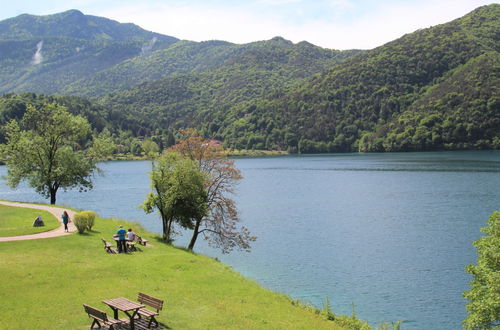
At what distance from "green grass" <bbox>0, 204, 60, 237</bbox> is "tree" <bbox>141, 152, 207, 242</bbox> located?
9114mm

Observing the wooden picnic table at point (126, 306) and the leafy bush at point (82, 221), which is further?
the leafy bush at point (82, 221)

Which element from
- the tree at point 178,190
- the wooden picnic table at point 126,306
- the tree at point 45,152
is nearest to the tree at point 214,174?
the tree at point 178,190

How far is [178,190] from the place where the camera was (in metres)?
42.3

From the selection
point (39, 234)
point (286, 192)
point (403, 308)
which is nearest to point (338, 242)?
point (403, 308)

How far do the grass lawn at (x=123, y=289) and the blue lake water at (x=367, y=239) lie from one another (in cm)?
721

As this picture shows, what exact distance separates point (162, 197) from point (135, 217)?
2394 cm

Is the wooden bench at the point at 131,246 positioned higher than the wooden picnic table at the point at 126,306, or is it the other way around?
the wooden picnic table at the point at 126,306

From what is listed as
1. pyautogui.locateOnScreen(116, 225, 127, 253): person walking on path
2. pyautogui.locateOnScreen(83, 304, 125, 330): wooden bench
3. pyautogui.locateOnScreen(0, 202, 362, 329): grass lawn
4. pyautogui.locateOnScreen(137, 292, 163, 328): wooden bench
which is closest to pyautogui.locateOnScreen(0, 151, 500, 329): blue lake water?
pyautogui.locateOnScreen(0, 202, 362, 329): grass lawn

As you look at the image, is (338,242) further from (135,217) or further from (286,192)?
(286,192)

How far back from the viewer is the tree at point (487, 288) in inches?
864

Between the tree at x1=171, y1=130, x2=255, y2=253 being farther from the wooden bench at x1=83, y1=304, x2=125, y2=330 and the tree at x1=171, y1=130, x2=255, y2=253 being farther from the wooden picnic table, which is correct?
the wooden bench at x1=83, y1=304, x2=125, y2=330

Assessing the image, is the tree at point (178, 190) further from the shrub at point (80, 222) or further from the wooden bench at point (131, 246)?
the wooden bench at point (131, 246)

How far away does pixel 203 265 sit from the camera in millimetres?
33375

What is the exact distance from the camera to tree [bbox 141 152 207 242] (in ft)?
139
